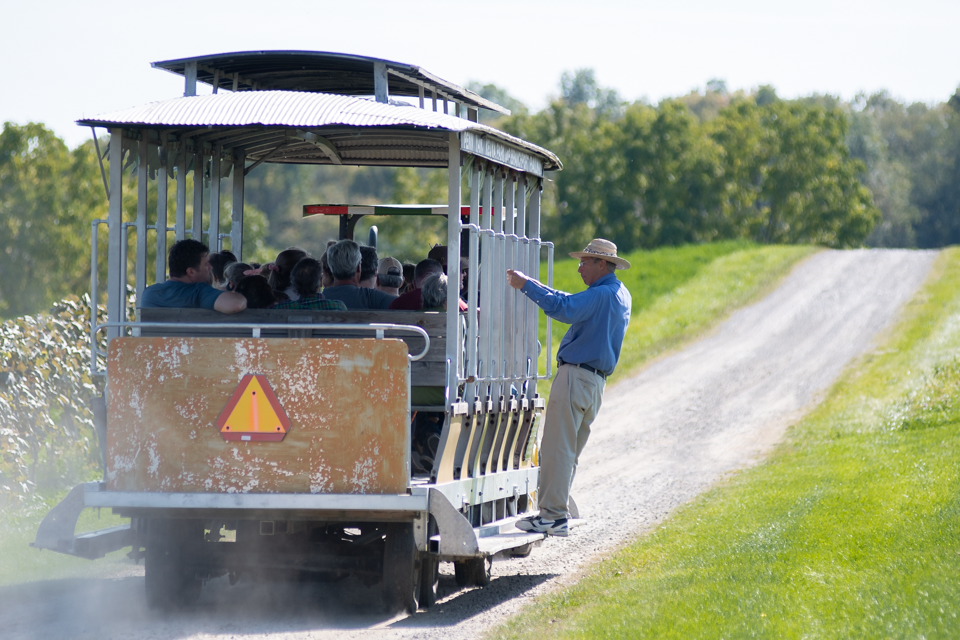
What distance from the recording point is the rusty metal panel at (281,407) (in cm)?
603

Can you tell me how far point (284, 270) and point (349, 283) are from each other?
572mm

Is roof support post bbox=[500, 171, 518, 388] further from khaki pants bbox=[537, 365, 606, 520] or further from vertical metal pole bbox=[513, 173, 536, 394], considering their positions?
khaki pants bbox=[537, 365, 606, 520]

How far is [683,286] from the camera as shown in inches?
1141

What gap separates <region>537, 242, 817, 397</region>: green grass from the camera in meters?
23.1

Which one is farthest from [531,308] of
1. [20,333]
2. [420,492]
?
[20,333]

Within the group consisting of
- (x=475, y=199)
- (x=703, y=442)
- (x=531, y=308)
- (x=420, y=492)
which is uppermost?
(x=475, y=199)

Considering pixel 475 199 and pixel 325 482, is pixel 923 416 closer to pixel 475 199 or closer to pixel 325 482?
pixel 475 199

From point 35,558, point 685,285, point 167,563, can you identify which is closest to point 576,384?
point 167,563

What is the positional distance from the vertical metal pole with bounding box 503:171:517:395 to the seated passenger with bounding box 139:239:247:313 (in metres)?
1.94

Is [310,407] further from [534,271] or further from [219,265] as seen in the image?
[534,271]

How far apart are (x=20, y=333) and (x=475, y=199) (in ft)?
19.5

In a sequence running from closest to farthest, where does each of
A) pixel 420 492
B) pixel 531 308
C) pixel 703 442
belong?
pixel 420 492 < pixel 531 308 < pixel 703 442

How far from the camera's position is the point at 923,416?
46.7 feet

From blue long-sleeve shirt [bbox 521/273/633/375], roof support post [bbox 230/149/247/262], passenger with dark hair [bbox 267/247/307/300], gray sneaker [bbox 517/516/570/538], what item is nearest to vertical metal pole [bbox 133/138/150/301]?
passenger with dark hair [bbox 267/247/307/300]
